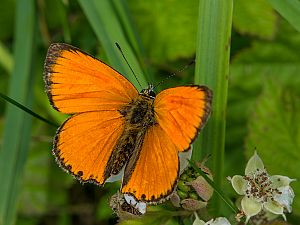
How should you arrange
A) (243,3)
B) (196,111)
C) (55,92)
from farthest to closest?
(243,3), (55,92), (196,111)

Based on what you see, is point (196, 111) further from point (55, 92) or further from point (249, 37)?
point (249, 37)

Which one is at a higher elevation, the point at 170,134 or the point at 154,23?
the point at 154,23

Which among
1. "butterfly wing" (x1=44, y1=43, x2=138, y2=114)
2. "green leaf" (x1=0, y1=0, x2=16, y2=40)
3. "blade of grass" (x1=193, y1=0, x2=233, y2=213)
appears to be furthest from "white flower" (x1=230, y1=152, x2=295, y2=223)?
"green leaf" (x1=0, y1=0, x2=16, y2=40)

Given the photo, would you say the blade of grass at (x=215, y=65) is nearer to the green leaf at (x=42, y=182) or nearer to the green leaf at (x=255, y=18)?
the green leaf at (x=255, y=18)

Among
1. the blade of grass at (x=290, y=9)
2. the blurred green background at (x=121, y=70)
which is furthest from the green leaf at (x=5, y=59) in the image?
the blade of grass at (x=290, y=9)

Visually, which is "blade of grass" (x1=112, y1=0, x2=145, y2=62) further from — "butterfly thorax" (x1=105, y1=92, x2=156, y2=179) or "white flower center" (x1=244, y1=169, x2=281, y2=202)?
"white flower center" (x1=244, y1=169, x2=281, y2=202)

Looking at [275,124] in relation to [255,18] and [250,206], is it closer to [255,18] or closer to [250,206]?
[255,18]

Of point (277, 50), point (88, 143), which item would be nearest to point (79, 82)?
point (88, 143)

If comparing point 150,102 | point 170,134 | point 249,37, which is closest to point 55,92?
point 150,102
